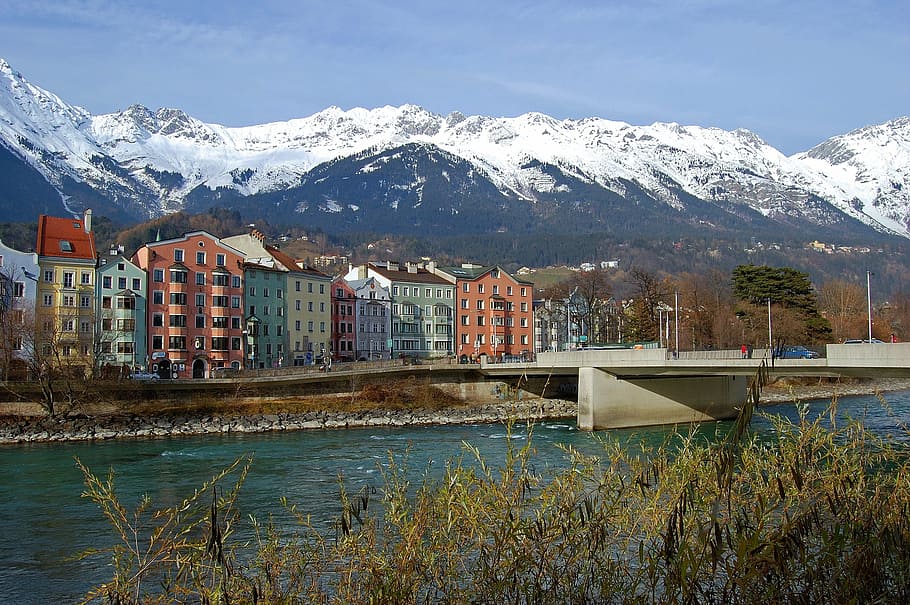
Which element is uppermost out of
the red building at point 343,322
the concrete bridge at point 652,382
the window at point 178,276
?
the window at point 178,276

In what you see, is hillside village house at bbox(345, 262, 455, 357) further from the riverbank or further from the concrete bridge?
the concrete bridge

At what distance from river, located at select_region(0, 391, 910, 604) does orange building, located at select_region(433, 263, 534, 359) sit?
40.3 metres

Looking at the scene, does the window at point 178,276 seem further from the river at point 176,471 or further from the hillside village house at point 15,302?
the river at point 176,471

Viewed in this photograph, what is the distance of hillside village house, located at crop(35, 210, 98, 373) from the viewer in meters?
67.8

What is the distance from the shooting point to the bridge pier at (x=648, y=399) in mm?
58156

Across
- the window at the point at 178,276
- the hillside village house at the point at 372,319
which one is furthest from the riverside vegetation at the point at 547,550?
the hillside village house at the point at 372,319

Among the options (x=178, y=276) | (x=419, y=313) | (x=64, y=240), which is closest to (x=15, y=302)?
(x=64, y=240)

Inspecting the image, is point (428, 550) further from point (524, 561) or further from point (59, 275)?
point (59, 275)

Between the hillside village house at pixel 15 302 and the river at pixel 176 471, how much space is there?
590 inches

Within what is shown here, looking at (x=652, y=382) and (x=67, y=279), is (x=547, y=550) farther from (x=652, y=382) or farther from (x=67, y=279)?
(x=67, y=279)

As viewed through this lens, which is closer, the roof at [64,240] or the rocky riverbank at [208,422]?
the rocky riverbank at [208,422]

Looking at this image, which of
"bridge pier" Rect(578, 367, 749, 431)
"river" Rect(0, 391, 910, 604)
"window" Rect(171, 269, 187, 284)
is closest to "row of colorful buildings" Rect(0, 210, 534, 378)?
"window" Rect(171, 269, 187, 284)

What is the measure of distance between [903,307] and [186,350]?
391 ft

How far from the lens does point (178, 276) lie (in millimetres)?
77438
